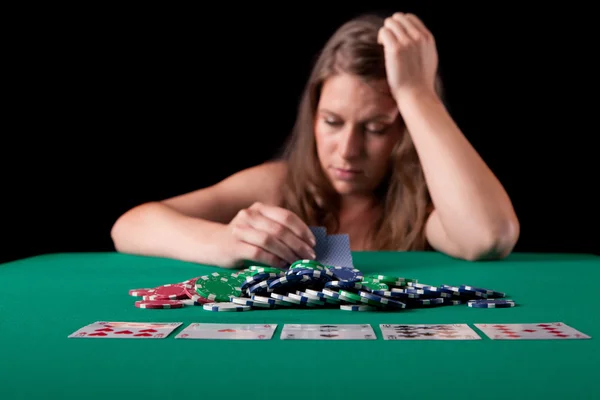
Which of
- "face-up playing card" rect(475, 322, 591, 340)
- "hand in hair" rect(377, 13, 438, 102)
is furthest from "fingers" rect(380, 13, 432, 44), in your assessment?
"face-up playing card" rect(475, 322, 591, 340)

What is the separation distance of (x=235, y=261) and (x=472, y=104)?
7.99 ft

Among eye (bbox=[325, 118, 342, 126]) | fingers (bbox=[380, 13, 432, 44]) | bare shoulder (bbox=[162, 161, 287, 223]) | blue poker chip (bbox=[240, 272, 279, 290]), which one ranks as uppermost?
fingers (bbox=[380, 13, 432, 44])

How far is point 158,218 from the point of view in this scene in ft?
7.77

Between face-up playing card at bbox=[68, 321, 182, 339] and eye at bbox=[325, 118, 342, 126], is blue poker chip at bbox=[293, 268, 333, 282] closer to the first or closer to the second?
face-up playing card at bbox=[68, 321, 182, 339]

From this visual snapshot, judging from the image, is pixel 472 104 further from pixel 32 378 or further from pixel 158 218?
pixel 32 378

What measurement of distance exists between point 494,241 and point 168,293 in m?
1.16

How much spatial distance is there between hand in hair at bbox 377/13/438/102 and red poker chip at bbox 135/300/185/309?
143cm

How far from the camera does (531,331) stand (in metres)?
1.02

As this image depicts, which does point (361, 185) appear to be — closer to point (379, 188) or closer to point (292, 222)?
point (379, 188)

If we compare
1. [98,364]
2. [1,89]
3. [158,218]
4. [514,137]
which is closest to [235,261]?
[158,218]

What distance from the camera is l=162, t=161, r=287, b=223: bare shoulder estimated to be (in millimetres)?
2818

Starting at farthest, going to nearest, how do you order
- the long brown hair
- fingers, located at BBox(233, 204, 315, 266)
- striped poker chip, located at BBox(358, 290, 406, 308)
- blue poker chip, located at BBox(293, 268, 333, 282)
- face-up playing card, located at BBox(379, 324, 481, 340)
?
1. the long brown hair
2. fingers, located at BBox(233, 204, 315, 266)
3. blue poker chip, located at BBox(293, 268, 333, 282)
4. striped poker chip, located at BBox(358, 290, 406, 308)
5. face-up playing card, located at BBox(379, 324, 481, 340)

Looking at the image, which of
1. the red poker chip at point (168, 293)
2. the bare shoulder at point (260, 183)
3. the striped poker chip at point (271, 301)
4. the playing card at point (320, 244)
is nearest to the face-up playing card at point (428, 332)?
the striped poker chip at point (271, 301)

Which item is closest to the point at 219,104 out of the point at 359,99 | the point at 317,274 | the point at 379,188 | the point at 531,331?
the point at 379,188
